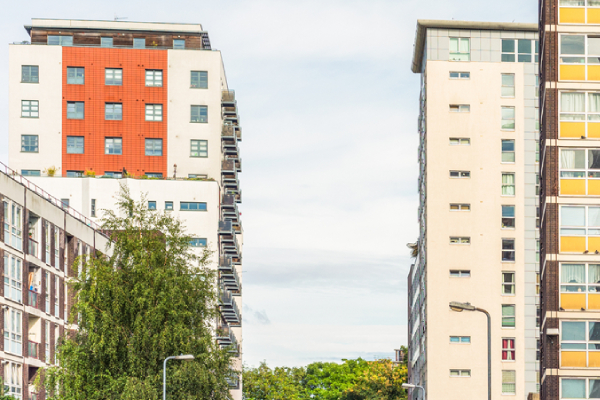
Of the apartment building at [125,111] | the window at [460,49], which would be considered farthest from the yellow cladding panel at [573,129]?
the apartment building at [125,111]

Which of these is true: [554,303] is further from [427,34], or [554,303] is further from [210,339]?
[427,34]

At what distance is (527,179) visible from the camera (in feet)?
315

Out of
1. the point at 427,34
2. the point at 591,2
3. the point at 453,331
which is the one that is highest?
the point at 427,34

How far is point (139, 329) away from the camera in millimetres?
51594

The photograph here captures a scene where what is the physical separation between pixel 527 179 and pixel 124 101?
4085 centimetres

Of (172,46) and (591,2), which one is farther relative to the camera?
(172,46)

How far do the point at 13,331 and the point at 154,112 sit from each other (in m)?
50.2

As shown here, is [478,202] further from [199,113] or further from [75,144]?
[75,144]

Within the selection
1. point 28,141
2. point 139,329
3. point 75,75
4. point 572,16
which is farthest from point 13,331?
point 75,75

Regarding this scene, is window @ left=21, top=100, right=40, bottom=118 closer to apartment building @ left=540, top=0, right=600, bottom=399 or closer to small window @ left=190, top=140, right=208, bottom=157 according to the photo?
small window @ left=190, top=140, right=208, bottom=157

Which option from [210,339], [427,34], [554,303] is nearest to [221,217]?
[427,34]

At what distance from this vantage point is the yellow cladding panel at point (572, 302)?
49.8 metres

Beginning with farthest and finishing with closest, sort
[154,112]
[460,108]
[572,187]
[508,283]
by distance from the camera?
[154,112], [460,108], [508,283], [572,187]

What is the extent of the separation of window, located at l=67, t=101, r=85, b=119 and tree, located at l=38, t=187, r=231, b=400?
55762mm
